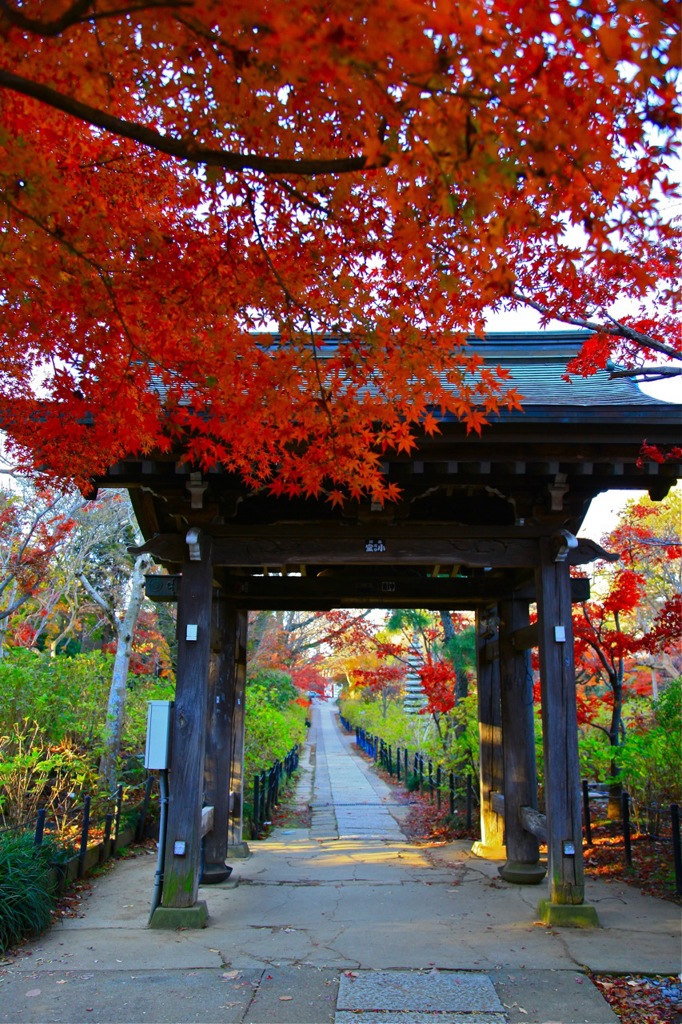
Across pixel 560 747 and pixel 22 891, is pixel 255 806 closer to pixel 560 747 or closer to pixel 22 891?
pixel 22 891

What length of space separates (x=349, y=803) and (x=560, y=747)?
365 inches

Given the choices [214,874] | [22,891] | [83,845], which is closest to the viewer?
[22,891]

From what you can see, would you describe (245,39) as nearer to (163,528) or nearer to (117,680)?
(163,528)

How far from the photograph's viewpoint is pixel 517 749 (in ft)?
26.7

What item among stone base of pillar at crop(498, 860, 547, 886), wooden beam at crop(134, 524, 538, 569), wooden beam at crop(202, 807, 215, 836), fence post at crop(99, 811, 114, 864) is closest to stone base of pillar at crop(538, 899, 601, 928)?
stone base of pillar at crop(498, 860, 547, 886)

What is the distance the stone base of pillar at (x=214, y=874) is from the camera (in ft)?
25.2

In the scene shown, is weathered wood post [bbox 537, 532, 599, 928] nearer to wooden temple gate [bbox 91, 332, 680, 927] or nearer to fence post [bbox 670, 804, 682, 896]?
wooden temple gate [bbox 91, 332, 680, 927]

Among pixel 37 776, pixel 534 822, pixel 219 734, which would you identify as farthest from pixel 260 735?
pixel 534 822

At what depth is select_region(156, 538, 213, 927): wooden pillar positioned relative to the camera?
591 centimetres

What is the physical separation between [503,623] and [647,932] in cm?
354

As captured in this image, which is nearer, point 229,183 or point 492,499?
point 229,183

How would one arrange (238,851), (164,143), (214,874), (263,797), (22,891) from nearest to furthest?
(164,143)
(22,891)
(214,874)
(238,851)
(263,797)

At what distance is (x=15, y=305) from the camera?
477cm

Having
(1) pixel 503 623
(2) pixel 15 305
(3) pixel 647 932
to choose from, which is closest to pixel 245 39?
(2) pixel 15 305
